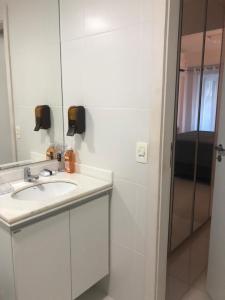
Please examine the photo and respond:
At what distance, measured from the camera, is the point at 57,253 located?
1396 millimetres

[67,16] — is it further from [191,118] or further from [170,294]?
[170,294]

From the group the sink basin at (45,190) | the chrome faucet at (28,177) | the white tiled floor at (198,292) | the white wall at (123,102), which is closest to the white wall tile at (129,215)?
the white wall at (123,102)

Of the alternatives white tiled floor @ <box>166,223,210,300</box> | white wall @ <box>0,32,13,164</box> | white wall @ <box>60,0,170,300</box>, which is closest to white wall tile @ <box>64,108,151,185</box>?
white wall @ <box>60,0,170,300</box>

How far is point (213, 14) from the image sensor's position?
2.41 metres

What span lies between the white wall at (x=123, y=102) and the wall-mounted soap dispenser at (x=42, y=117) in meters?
0.17

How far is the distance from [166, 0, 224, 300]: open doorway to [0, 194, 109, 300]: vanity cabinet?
2.22 ft

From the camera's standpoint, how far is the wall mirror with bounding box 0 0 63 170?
1635 mm

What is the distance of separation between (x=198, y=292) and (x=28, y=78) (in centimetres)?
200

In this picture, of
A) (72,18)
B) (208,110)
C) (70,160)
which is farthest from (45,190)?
(208,110)

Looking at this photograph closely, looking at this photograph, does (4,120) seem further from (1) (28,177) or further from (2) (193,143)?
(2) (193,143)

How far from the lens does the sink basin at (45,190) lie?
160cm

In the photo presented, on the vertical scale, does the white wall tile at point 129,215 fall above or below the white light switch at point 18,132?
below

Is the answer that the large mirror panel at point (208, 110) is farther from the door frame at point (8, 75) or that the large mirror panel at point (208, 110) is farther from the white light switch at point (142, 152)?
the door frame at point (8, 75)

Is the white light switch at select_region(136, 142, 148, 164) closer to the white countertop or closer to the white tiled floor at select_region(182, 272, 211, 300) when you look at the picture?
the white countertop
